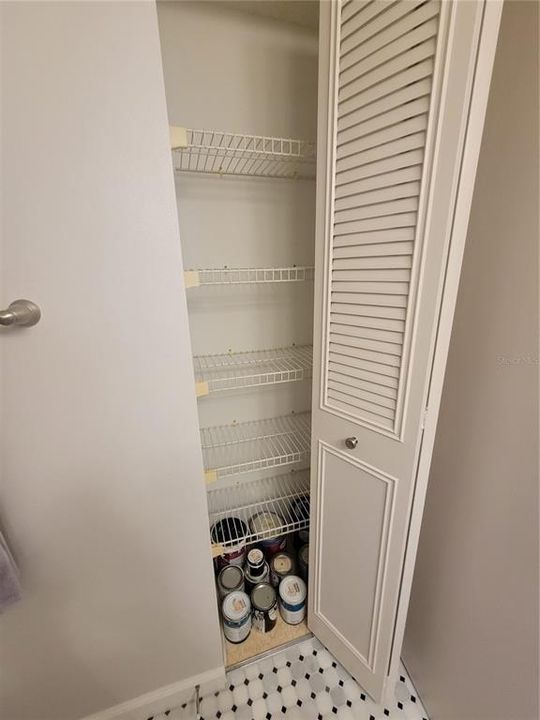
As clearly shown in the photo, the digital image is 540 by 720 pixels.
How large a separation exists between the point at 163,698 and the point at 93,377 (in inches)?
50.0

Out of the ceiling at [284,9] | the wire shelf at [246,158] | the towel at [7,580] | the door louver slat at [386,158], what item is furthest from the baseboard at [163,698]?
the ceiling at [284,9]

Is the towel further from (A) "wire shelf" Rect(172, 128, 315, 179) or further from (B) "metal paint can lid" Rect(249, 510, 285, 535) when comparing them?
(A) "wire shelf" Rect(172, 128, 315, 179)

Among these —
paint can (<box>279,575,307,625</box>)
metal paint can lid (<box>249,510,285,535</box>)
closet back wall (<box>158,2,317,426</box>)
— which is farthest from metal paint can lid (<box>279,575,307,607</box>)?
closet back wall (<box>158,2,317,426</box>)

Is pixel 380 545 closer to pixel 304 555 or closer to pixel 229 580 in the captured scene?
pixel 304 555

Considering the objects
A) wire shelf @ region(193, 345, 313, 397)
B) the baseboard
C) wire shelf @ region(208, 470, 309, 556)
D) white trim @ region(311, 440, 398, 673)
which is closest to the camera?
white trim @ region(311, 440, 398, 673)

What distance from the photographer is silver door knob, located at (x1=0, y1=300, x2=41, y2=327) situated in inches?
23.6

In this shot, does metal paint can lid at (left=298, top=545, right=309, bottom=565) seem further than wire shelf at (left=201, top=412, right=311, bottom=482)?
Yes

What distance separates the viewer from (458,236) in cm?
62

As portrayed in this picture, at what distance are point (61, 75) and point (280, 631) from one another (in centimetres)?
195

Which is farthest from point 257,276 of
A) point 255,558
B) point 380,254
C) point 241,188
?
point 255,558

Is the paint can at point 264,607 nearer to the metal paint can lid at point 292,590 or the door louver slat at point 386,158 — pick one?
the metal paint can lid at point 292,590

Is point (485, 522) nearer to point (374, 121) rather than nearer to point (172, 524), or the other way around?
point (172, 524)

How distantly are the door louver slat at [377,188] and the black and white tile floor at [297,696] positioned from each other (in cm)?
113

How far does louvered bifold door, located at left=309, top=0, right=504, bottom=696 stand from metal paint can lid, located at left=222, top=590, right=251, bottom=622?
18.9 inches
